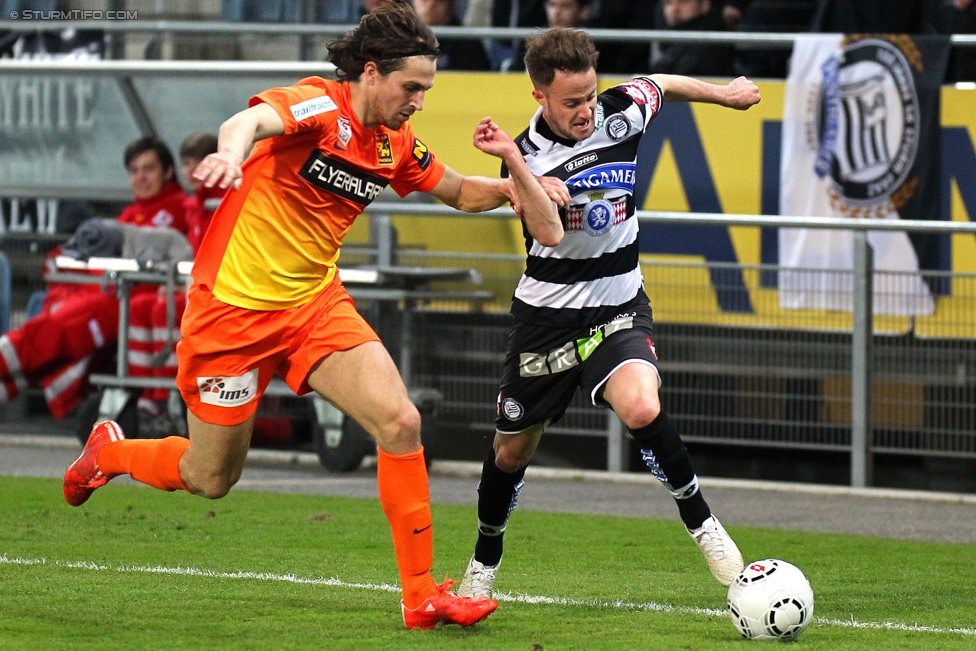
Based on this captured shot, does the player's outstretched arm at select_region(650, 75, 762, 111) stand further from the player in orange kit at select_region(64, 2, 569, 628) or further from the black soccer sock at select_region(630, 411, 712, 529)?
the black soccer sock at select_region(630, 411, 712, 529)

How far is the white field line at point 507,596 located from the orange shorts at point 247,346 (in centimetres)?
106

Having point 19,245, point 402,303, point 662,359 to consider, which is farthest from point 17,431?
point 662,359

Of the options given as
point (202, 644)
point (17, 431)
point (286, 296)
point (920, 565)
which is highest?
point (286, 296)

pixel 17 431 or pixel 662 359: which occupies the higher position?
pixel 662 359

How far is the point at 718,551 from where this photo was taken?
566 cm

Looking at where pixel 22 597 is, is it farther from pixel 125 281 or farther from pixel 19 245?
pixel 19 245

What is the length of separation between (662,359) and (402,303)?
1.85m

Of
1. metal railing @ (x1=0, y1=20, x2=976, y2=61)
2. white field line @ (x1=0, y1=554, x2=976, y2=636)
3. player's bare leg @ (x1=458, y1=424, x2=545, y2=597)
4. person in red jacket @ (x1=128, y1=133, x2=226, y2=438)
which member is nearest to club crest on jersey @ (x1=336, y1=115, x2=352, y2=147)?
player's bare leg @ (x1=458, y1=424, x2=545, y2=597)

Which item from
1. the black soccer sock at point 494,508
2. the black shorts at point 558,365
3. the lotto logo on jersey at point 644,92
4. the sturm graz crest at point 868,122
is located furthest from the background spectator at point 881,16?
the black soccer sock at point 494,508

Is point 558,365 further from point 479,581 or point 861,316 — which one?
point 861,316

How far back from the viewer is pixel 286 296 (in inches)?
225

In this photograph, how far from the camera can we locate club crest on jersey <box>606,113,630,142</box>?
20.1 feet

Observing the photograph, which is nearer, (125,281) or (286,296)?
(286,296)

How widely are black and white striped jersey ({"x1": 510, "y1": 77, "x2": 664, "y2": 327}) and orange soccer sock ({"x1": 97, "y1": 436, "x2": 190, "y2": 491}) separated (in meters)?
1.47
